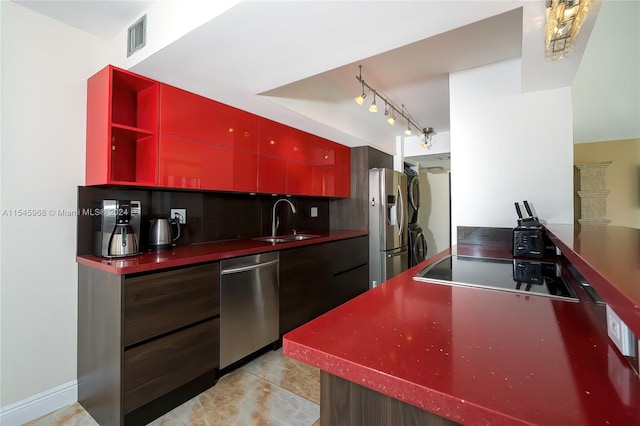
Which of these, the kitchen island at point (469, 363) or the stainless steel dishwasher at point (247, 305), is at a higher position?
the kitchen island at point (469, 363)

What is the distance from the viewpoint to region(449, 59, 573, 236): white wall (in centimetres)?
190

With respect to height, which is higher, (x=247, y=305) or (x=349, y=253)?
(x=349, y=253)

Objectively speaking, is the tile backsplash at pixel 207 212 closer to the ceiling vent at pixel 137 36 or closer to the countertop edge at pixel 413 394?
the ceiling vent at pixel 137 36

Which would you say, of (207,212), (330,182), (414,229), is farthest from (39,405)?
(414,229)

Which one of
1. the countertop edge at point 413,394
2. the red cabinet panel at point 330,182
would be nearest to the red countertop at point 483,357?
the countertop edge at point 413,394

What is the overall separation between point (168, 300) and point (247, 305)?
59 centimetres

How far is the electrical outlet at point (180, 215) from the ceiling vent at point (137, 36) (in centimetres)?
108

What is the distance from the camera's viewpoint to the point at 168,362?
1.62 meters

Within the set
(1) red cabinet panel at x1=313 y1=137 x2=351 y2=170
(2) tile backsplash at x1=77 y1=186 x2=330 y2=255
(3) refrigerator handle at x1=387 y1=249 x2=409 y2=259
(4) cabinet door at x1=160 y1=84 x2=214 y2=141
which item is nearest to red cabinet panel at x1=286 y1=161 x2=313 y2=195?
(1) red cabinet panel at x1=313 y1=137 x2=351 y2=170

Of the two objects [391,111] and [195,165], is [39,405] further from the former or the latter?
[391,111]

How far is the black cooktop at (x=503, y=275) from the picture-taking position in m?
1.03

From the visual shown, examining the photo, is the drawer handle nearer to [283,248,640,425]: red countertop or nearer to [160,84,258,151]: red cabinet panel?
[160,84,258,151]: red cabinet panel

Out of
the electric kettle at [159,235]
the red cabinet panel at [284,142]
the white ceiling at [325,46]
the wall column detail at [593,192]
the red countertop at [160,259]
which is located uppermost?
the white ceiling at [325,46]

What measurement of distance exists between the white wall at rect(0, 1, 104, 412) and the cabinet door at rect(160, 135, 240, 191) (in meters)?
0.53
